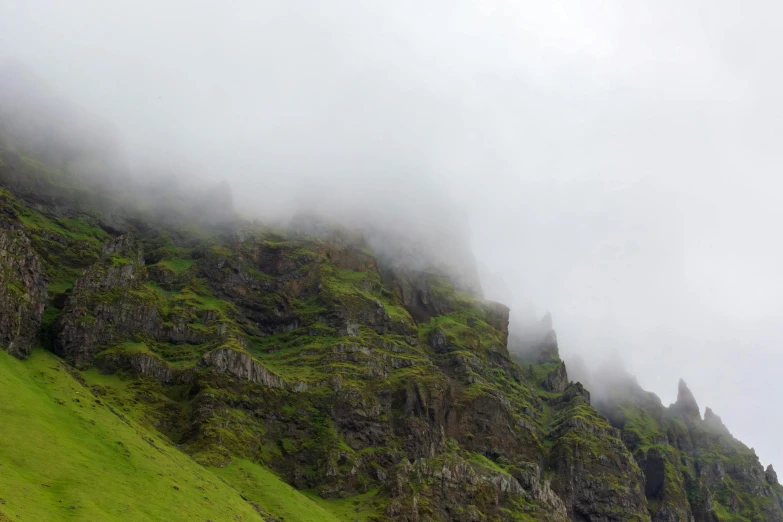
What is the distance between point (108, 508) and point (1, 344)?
78.0 meters

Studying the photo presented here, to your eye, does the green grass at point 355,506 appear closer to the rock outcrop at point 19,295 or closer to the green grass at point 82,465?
the green grass at point 82,465

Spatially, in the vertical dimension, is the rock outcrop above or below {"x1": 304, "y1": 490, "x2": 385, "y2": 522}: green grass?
above

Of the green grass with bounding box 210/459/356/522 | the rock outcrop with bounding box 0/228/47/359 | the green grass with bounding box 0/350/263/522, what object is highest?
the rock outcrop with bounding box 0/228/47/359

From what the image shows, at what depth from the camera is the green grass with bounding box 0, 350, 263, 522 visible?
294ft

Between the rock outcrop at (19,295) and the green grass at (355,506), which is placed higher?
the rock outcrop at (19,295)

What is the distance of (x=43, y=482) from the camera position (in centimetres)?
9406

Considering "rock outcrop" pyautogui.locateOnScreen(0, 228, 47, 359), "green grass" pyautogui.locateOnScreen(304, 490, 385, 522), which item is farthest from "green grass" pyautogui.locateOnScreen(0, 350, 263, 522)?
"green grass" pyautogui.locateOnScreen(304, 490, 385, 522)

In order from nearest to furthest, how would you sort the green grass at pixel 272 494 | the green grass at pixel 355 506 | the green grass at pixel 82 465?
the green grass at pixel 82 465 < the green grass at pixel 272 494 < the green grass at pixel 355 506

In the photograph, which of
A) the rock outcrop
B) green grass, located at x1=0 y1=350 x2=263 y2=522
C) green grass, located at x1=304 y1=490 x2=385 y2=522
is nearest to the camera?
green grass, located at x1=0 y1=350 x2=263 y2=522

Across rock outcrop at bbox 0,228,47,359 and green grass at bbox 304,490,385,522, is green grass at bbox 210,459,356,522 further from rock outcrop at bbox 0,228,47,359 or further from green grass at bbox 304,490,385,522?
rock outcrop at bbox 0,228,47,359

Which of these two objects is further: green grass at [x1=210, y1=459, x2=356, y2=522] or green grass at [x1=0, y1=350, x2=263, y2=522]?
green grass at [x1=210, y1=459, x2=356, y2=522]

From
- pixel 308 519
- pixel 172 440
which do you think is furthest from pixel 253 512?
pixel 172 440

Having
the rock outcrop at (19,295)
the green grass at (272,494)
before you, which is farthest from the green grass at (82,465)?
the green grass at (272,494)

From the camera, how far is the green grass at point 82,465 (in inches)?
3533
